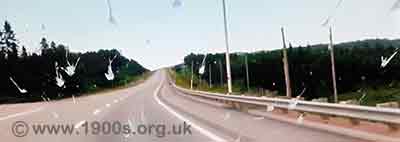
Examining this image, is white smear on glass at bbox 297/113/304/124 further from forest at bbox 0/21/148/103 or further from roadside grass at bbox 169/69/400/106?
forest at bbox 0/21/148/103

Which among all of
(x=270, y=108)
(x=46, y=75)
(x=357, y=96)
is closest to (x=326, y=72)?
(x=357, y=96)

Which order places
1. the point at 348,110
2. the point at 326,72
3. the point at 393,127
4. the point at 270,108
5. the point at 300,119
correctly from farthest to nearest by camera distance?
the point at 326,72 → the point at 270,108 → the point at 300,119 → the point at 348,110 → the point at 393,127

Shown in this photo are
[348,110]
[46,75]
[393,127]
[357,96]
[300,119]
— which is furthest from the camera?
[357,96]

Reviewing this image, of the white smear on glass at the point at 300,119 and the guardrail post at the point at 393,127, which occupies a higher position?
the guardrail post at the point at 393,127

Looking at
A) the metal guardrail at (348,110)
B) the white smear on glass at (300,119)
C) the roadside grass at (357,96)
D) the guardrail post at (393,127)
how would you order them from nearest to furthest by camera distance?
the metal guardrail at (348,110) → the guardrail post at (393,127) → the white smear on glass at (300,119) → the roadside grass at (357,96)

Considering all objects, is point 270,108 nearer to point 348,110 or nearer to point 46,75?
point 348,110

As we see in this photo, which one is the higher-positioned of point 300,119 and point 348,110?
point 348,110

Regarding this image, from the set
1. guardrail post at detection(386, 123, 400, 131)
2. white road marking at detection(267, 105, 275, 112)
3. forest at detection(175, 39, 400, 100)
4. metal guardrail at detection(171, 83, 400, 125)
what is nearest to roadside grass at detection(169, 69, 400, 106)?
white road marking at detection(267, 105, 275, 112)

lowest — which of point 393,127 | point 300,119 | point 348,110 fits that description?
point 300,119

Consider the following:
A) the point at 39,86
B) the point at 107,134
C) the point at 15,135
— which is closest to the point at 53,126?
the point at 15,135

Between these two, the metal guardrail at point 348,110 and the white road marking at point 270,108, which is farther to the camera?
the white road marking at point 270,108

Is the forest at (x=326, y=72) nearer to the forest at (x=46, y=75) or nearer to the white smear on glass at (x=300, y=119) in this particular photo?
the forest at (x=46, y=75)

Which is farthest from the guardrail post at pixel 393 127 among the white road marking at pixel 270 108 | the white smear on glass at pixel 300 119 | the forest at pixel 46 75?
the forest at pixel 46 75

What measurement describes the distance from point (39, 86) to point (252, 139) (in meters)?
59.8
